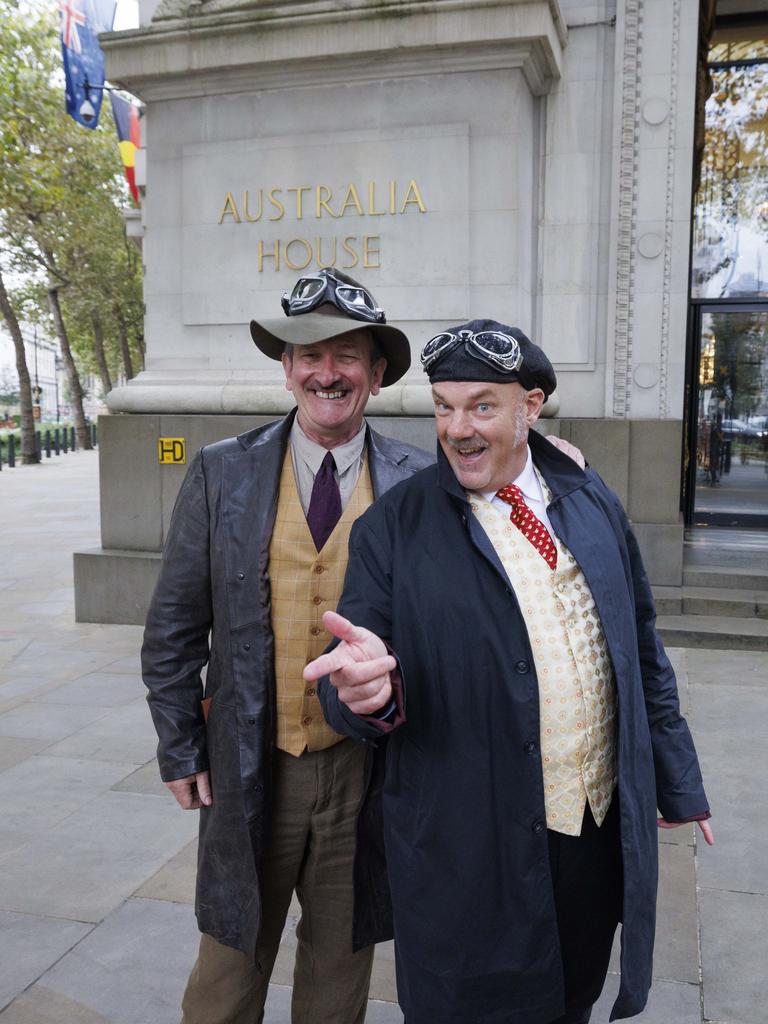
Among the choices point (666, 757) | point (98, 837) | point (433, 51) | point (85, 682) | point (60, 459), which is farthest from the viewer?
point (60, 459)

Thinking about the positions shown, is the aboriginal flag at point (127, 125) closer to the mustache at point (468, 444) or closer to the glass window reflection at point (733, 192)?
the glass window reflection at point (733, 192)

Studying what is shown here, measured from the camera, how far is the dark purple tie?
8.26ft

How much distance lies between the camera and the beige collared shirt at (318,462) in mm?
2578

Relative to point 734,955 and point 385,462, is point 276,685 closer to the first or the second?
point 385,462

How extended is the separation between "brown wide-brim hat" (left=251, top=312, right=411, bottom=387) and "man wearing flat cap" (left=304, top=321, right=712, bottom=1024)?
36cm

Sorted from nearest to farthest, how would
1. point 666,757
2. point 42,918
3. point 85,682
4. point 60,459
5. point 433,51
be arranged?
point 666,757, point 42,918, point 85,682, point 433,51, point 60,459

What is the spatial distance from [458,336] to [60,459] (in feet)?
121

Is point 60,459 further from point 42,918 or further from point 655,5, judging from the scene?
point 42,918

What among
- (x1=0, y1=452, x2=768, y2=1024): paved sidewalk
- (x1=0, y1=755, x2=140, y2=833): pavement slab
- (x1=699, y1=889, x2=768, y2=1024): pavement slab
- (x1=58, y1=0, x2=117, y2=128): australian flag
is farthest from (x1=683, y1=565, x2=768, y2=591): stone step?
(x1=58, y1=0, x2=117, y2=128): australian flag

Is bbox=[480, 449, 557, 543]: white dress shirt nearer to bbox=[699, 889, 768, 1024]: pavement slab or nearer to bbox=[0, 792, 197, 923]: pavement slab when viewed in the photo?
bbox=[699, 889, 768, 1024]: pavement slab

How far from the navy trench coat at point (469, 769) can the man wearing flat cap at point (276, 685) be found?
0.31 meters

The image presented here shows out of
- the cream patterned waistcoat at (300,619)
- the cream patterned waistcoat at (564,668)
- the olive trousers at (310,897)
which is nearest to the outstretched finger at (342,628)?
the cream patterned waistcoat at (564,668)

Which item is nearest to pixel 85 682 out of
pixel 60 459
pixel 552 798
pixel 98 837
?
pixel 98 837

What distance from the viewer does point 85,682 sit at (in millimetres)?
6852
